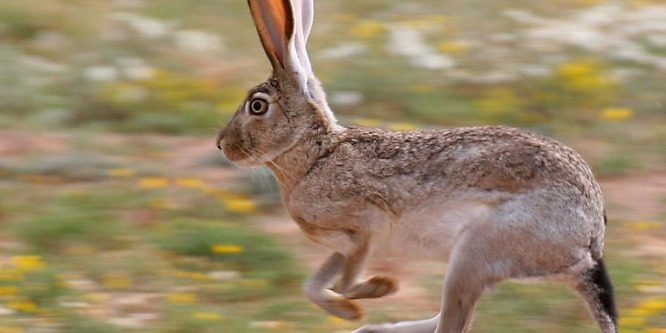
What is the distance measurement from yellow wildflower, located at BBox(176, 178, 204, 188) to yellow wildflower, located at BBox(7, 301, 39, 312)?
179 centimetres

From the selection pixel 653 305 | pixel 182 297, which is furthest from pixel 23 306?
pixel 653 305

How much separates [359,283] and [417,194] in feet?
1.85

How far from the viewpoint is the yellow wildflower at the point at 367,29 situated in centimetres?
1073

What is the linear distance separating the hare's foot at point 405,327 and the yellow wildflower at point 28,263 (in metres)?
1.90

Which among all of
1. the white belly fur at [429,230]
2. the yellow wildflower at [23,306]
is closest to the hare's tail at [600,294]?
the white belly fur at [429,230]

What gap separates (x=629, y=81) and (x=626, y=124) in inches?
26.9

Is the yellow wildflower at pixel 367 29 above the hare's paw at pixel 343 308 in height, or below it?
above

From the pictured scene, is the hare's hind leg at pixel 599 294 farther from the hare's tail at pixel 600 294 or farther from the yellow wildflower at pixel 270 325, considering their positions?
the yellow wildflower at pixel 270 325

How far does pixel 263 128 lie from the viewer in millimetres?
6180

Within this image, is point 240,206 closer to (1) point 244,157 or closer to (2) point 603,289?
(1) point 244,157

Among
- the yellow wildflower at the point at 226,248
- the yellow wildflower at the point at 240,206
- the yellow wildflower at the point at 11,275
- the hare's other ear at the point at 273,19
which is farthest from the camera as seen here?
the yellow wildflower at the point at 240,206

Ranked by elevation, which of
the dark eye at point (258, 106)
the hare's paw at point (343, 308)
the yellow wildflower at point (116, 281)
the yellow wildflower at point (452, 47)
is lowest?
the hare's paw at point (343, 308)

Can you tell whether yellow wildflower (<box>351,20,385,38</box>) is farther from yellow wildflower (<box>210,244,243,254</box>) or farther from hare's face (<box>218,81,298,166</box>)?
hare's face (<box>218,81,298,166</box>)

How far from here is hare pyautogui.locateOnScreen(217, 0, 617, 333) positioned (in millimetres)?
5492
